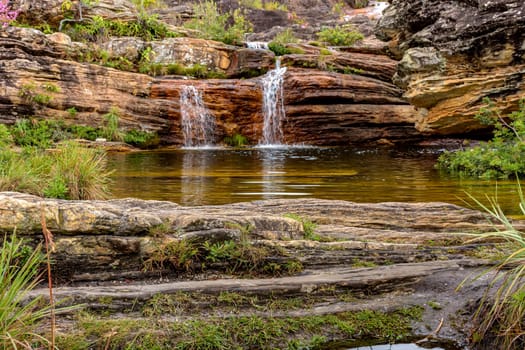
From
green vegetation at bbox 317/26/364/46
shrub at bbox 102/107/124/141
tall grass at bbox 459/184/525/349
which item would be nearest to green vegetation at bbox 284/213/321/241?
tall grass at bbox 459/184/525/349

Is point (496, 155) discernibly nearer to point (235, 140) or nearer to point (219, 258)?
point (219, 258)

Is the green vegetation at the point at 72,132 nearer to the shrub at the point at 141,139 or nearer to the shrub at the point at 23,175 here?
the shrub at the point at 141,139

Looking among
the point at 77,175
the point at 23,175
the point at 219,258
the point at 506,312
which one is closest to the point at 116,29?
the point at 77,175

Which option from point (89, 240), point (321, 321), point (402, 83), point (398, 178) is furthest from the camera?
point (402, 83)

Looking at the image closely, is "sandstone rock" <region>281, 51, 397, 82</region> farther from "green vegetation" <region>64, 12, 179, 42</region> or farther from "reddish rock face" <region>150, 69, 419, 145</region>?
"green vegetation" <region>64, 12, 179, 42</region>

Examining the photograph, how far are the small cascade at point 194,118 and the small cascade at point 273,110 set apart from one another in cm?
200

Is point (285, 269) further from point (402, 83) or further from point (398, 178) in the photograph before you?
point (402, 83)

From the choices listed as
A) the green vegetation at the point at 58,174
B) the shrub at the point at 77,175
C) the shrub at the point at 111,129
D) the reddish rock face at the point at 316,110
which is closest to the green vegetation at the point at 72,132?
the shrub at the point at 111,129

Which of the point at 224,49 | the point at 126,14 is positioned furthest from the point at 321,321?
the point at 126,14

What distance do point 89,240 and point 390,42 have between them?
12.1 meters

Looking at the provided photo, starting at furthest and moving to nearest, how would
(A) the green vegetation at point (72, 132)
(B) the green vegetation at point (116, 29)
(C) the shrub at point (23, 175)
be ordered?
(B) the green vegetation at point (116, 29) < (A) the green vegetation at point (72, 132) < (C) the shrub at point (23, 175)

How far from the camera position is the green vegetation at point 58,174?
18.8ft

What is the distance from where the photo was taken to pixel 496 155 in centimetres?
986

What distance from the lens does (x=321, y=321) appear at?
347 centimetres
